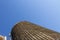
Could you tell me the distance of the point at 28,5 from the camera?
1953mm

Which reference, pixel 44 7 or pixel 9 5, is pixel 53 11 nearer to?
pixel 44 7

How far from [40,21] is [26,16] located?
23cm

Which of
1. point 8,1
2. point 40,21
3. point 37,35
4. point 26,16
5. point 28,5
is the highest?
point 8,1

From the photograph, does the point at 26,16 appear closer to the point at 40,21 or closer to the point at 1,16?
the point at 40,21

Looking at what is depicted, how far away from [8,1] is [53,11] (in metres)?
0.70

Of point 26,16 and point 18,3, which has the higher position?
point 18,3

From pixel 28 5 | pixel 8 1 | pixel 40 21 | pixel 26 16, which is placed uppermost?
pixel 8 1

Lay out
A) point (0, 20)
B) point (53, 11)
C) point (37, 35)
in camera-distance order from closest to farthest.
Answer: point (37, 35) < point (53, 11) < point (0, 20)

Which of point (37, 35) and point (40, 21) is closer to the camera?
point (37, 35)

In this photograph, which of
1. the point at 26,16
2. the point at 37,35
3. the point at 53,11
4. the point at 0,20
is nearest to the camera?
the point at 37,35

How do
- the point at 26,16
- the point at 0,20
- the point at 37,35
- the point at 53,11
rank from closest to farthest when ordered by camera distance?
1. the point at 37,35
2. the point at 53,11
3. the point at 26,16
4. the point at 0,20

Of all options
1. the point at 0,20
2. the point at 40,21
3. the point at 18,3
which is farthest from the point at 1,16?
the point at 40,21

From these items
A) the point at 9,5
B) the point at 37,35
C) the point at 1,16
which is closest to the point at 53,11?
the point at 9,5

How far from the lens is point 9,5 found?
2041 millimetres
